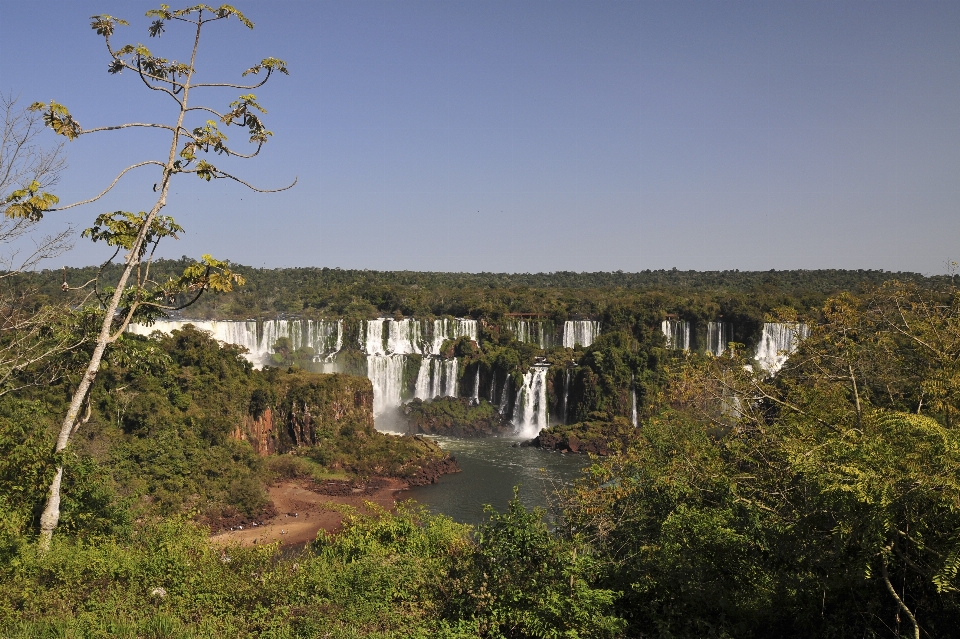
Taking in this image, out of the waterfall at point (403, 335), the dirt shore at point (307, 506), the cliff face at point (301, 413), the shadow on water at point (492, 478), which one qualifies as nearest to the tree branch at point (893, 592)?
the dirt shore at point (307, 506)

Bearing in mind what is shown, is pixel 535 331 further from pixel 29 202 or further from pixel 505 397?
pixel 29 202

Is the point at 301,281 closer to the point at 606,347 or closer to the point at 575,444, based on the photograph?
the point at 606,347

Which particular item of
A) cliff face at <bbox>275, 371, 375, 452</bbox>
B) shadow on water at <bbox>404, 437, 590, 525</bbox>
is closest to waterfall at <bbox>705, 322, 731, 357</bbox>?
shadow on water at <bbox>404, 437, 590, 525</bbox>

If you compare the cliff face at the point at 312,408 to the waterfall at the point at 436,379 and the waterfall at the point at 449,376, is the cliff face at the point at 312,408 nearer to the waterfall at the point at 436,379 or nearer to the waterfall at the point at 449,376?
the waterfall at the point at 436,379

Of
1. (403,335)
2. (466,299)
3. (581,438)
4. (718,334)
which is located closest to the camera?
(581,438)

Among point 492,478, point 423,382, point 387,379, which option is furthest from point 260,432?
point 423,382

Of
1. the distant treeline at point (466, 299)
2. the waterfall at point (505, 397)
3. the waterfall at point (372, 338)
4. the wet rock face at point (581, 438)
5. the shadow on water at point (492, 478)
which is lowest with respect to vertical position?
the shadow on water at point (492, 478)
